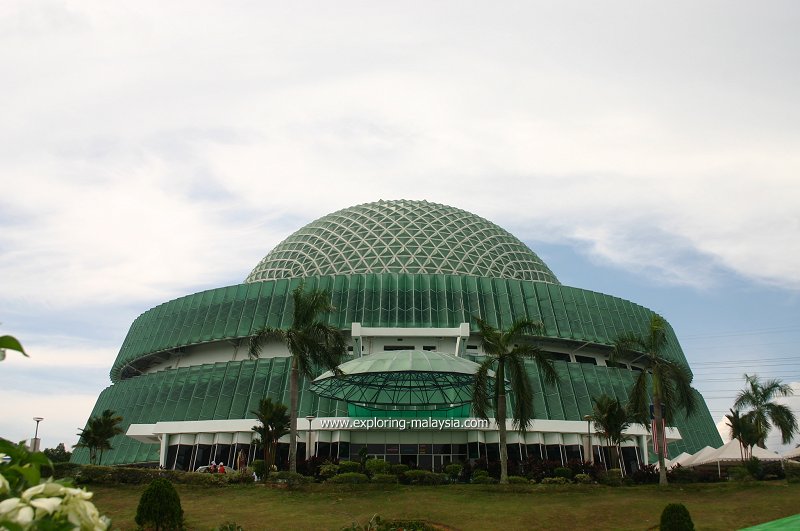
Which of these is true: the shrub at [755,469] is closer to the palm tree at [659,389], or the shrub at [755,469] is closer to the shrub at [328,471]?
the palm tree at [659,389]

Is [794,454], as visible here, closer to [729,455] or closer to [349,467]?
[729,455]

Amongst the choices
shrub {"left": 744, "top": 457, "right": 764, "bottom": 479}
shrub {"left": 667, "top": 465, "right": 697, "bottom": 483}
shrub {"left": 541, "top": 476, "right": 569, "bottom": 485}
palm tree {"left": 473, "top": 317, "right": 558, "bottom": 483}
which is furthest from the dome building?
shrub {"left": 744, "top": 457, "right": 764, "bottom": 479}

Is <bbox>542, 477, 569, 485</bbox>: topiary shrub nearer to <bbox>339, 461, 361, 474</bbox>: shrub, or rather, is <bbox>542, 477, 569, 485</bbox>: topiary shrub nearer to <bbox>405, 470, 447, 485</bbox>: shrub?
<bbox>405, 470, 447, 485</bbox>: shrub

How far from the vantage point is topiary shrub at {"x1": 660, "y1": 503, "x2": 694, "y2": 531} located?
2570 centimetres

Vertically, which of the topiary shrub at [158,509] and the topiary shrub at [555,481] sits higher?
the topiary shrub at [555,481]

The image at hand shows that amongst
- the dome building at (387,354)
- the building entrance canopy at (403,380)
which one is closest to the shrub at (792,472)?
the building entrance canopy at (403,380)

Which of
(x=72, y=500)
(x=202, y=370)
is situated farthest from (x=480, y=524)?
(x=202, y=370)

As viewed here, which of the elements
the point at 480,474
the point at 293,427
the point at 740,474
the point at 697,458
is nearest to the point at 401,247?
the point at 697,458

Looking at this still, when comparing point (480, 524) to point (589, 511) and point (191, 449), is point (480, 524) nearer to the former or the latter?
point (589, 511)

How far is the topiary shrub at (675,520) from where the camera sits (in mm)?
25703

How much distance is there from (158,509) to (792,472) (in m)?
31.6

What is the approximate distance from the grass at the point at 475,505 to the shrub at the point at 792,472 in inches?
31.9

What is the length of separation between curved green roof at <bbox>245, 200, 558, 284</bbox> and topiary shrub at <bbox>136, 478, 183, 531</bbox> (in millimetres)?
49490

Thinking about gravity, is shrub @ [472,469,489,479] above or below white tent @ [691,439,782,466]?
below
